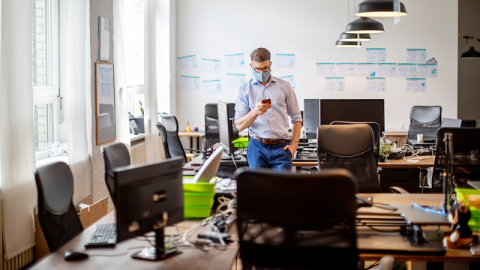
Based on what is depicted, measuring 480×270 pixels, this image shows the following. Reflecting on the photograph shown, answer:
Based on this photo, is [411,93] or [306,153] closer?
[306,153]

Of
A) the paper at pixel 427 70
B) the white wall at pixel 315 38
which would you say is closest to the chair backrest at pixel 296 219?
the white wall at pixel 315 38

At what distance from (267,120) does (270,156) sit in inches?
11.0

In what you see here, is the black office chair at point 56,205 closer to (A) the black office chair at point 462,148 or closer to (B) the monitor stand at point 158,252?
(B) the monitor stand at point 158,252

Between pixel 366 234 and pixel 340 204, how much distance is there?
22.9 inches

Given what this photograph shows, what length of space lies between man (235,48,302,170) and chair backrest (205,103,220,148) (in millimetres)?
→ 2387

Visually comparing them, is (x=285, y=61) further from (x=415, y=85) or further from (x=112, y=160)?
(x=112, y=160)

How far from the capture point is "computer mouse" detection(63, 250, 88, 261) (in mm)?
1847

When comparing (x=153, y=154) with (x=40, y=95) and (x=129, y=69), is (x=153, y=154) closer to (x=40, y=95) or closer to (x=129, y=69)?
(x=129, y=69)

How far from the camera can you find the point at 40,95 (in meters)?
3.89

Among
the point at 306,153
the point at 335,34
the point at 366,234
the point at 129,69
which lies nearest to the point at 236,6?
the point at 335,34

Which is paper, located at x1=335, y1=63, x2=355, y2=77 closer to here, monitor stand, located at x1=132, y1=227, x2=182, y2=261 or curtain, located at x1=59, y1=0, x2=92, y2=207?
curtain, located at x1=59, y1=0, x2=92, y2=207

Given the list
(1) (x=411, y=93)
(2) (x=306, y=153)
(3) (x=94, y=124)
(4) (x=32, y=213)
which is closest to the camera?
(4) (x=32, y=213)

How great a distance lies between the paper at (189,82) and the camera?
7.71 metres

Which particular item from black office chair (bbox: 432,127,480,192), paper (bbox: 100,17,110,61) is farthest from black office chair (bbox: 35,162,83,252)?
black office chair (bbox: 432,127,480,192)
